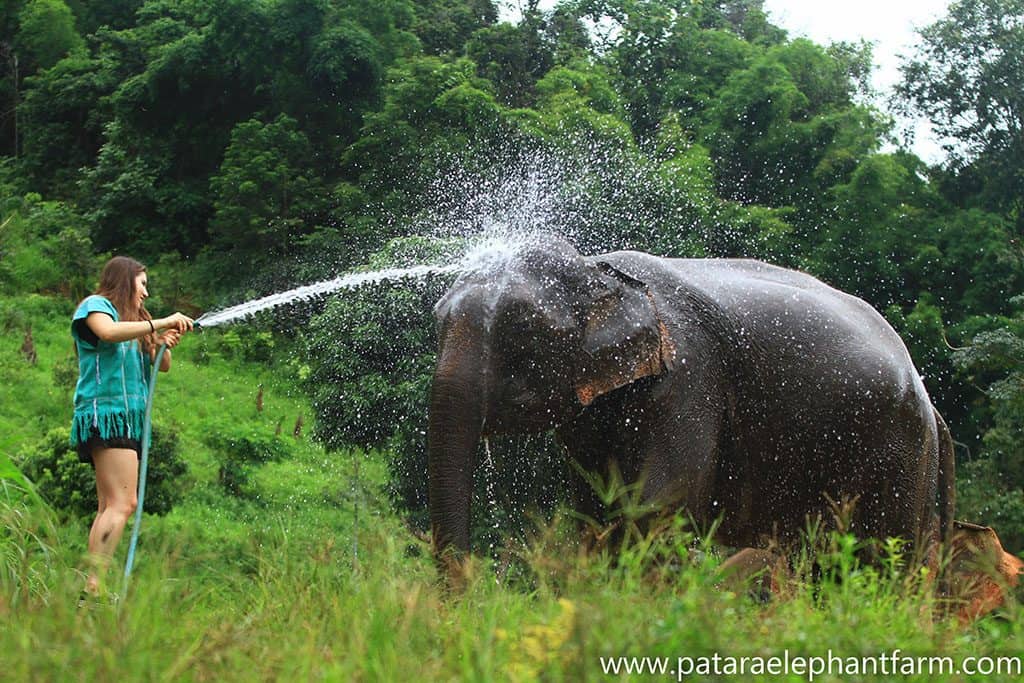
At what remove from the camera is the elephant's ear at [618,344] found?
547 centimetres

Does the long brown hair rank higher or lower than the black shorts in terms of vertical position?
higher

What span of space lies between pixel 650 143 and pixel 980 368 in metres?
5.20

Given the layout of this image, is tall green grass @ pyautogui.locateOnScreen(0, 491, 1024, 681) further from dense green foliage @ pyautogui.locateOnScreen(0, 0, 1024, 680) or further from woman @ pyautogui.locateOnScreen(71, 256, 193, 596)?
woman @ pyautogui.locateOnScreen(71, 256, 193, 596)

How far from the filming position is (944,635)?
3.54 metres

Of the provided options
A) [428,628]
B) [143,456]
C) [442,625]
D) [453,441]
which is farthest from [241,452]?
[428,628]

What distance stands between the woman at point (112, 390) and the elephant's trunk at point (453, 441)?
97 cm

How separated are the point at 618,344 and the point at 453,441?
77 cm

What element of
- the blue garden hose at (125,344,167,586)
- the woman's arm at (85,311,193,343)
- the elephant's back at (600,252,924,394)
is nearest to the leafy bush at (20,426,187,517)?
the blue garden hose at (125,344,167,586)

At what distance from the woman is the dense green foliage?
334mm

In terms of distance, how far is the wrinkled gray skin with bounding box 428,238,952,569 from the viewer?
541 centimetres

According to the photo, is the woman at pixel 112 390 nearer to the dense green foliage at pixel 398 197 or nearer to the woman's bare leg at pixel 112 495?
the woman's bare leg at pixel 112 495

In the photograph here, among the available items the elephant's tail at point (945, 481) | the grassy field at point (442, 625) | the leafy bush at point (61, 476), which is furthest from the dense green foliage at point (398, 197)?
the elephant's tail at point (945, 481)

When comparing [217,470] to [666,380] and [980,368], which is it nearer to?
[980,368]

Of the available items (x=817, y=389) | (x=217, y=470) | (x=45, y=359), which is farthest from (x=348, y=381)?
(x=45, y=359)
